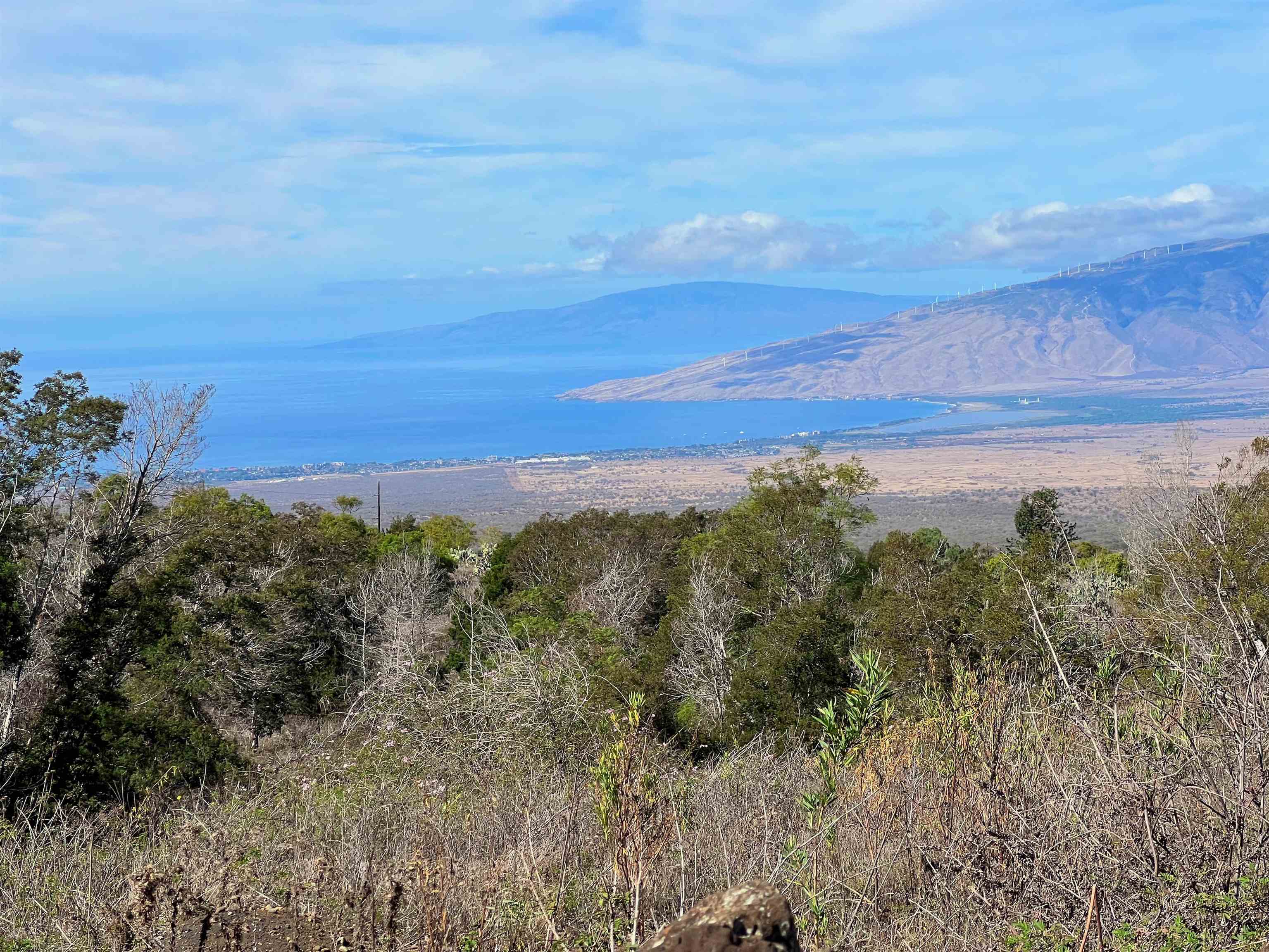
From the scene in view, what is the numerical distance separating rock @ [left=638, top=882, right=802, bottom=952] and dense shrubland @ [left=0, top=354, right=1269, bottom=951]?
2.21ft

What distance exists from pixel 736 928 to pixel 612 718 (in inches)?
55.7

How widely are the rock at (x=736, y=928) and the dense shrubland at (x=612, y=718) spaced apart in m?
0.67

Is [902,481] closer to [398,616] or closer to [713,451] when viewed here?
[713,451]

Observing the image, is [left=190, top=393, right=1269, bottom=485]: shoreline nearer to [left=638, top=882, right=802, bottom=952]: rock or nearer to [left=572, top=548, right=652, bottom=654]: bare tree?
[left=572, top=548, right=652, bottom=654]: bare tree

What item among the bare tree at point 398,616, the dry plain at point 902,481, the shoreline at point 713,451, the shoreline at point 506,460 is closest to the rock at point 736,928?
the bare tree at point 398,616

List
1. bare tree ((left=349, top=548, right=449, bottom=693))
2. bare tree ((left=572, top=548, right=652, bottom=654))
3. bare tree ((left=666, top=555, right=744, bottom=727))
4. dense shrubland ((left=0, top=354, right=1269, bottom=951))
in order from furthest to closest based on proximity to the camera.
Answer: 1. bare tree ((left=572, top=548, right=652, bottom=654))
2. bare tree ((left=666, top=555, right=744, bottom=727))
3. bare tree ((left=349, top=548, right=449, bottom=693))
4. dense shrubland ((left=0, top=354, right=1269, bottom=951))

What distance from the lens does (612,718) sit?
413 centimetres

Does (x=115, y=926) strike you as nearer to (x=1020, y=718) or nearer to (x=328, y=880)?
(x=328, y=880)

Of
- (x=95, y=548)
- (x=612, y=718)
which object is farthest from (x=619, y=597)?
(x=612, y=718)

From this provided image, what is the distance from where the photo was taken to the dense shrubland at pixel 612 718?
157 inches

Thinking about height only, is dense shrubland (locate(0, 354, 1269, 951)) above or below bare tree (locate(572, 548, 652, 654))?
above

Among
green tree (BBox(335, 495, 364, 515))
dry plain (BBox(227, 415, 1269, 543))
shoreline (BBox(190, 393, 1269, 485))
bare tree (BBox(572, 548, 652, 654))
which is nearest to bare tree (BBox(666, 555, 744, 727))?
bare tree (BBox(572, 548, 652, 654))

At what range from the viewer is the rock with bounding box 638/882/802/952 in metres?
2.76

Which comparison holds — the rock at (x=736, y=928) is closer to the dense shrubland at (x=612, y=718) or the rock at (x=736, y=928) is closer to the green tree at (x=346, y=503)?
the dense shrubland at (x=612, y=718)
